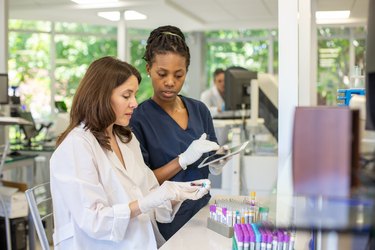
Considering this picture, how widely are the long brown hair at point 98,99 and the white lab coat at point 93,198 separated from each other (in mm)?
33

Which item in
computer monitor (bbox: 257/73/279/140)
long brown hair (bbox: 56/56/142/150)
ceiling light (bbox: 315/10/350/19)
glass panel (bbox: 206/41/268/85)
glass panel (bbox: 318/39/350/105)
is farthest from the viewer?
glass panel (bbox: 206/41/268/85)

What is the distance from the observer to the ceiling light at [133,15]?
6692mm

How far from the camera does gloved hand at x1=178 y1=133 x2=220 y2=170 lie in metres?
1.77

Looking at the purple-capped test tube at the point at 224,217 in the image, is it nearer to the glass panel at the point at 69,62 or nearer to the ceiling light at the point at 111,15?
the ceiling light at the point at 111,15

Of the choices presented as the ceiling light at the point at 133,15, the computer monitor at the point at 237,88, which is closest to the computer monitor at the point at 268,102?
the computer monitor at the point at 237,88

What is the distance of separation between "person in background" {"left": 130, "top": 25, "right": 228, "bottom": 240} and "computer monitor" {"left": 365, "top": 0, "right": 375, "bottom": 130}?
103cm

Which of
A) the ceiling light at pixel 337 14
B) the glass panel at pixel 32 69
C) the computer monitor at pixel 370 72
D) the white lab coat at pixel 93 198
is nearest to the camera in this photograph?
the computer monitor at pixel 370 72

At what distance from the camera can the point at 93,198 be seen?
148 centimetres

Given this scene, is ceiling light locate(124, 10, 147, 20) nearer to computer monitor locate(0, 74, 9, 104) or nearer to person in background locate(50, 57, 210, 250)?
computer monitor locate(0, 74, 9, 104)

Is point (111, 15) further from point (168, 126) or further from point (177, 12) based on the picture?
point (168, 126)

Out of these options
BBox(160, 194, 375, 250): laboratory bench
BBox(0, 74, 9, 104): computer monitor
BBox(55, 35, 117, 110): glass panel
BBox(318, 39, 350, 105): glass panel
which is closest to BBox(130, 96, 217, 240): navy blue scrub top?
BBox(160, 194, 375, 250): laboratory bench

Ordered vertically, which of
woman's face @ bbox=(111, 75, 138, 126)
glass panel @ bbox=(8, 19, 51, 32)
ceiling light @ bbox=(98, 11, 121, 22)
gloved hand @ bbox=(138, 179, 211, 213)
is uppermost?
glass panel @ bbox=(8, 19, 51, 32)

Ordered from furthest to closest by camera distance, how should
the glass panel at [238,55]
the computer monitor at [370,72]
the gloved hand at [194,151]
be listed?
the glass panel at [238,55] → the gloved hand at [194,151] → the computer monitor at [370,72]

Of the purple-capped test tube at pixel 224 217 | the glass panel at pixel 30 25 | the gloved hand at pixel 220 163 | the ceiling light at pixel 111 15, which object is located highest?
the glass panel at pixel 30 25
